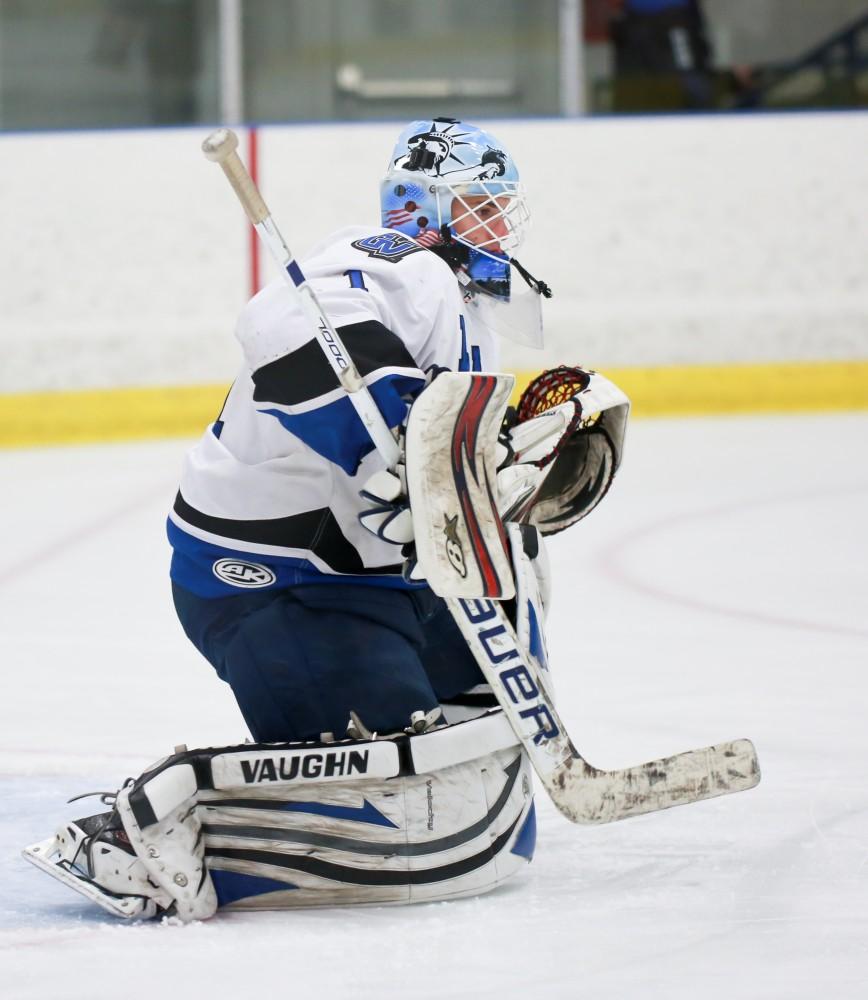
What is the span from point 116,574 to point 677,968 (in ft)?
7.78

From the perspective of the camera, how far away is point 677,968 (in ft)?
5.58

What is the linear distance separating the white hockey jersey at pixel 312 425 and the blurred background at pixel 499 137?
3595 mm

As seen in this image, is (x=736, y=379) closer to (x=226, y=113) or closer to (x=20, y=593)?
(x=226, y=113)

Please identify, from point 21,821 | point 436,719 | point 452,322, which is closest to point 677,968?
point 436,719

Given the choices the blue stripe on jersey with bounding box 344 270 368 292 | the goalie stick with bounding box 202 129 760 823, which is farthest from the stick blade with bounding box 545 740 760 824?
the blue stripe on jersey with bounding box 344 270 368 292

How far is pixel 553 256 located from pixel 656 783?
13.2ft

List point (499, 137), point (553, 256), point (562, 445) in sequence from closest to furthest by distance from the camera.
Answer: point (562, 445)
point (499, 137)
point (553, 256)

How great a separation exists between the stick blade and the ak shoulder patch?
22.6 inches

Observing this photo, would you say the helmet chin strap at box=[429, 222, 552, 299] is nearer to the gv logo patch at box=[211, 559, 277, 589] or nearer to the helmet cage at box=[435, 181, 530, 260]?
the helmet cage at box=[435, 181, 530, 260]

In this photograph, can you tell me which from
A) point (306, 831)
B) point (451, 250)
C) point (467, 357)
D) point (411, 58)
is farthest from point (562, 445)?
point (411, 58)

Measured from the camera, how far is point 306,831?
1.92m

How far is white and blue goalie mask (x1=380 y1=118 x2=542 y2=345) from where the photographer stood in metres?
2.17

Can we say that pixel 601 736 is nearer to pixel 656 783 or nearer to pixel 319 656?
pixel 656 783

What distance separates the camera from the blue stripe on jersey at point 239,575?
2039mm
